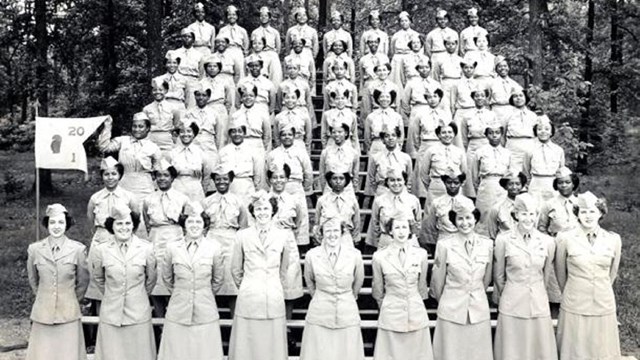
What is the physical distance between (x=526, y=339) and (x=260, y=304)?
279cm

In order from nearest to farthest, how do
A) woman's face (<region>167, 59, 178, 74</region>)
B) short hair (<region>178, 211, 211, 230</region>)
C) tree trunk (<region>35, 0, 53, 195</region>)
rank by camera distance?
short hair (<region>178, 211, 211, 230</region>)
woman's face (<region>167, 59, 178, 74</region>)
tree trunk (<region>35, 0, 53, 195</region>)

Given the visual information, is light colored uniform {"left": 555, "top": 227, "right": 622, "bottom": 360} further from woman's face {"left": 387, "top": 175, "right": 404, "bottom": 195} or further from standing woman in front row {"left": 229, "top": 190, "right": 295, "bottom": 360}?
standing woman in front row {"left": 229, "top": 190, "right": 295, "bottom": 360}

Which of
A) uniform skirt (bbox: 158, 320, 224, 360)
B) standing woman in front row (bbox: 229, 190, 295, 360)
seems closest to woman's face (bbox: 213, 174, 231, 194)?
standing woman in front row (bbox: 229, 190, 295, 360)

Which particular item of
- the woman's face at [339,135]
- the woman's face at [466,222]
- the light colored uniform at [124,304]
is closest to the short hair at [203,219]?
the light colored uniform at [124,304]

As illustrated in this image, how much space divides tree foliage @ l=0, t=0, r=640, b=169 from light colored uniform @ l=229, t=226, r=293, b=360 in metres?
10.3

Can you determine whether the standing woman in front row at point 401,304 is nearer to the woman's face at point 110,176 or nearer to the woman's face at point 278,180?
the woman's face at point 278,180

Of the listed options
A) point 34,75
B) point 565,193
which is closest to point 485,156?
point 565,193

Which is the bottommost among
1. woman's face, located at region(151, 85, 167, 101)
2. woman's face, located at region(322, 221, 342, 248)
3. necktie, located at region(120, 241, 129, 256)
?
necktie, located at region(120, 241, 129, 256)

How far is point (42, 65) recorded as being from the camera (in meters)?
19.3

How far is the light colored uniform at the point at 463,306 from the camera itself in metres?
7.18

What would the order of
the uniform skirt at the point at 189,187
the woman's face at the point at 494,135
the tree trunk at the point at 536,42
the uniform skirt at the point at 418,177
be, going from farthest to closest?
the tree trunk at the point at 536,42 < the uniform skirt at the point at 418,177 < the woman's face at the point at 494,135 < the uniform skirt at the point at 189,187

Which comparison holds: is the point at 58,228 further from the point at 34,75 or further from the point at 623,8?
the point at 623,8

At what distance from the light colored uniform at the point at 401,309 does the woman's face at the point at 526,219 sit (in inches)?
47.1

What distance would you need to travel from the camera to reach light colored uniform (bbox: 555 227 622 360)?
24.0 ft
